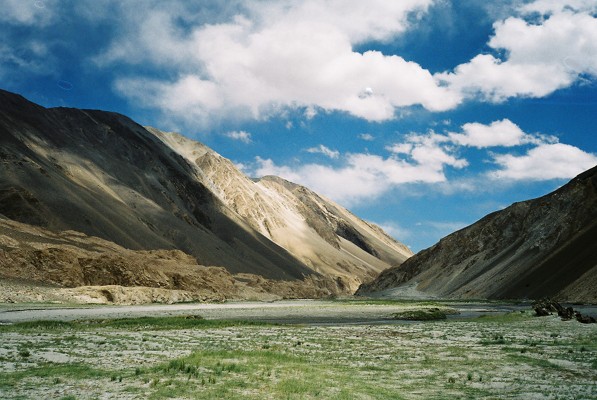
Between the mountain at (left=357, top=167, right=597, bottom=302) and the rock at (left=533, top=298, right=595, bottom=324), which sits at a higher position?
the mountain at (left=357, top=167, right=597, bottom=302)

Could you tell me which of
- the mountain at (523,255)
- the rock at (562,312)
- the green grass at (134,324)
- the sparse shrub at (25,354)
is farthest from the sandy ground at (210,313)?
the mountain at (523,255)

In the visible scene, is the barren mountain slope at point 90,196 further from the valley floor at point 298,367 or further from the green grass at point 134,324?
the valley floor at point 298,367

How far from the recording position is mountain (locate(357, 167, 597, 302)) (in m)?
86.6

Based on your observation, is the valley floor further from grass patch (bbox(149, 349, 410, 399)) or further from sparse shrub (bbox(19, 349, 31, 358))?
sparse shrub (bbox(19, 349, 31, 358))

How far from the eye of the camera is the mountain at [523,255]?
284 feet

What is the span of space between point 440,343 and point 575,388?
11338 mm

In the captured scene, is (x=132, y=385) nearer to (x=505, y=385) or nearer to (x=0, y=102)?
(x=505, y=385)

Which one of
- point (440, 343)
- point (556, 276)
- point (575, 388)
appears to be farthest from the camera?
point (556, 276)

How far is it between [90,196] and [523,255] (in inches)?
4180

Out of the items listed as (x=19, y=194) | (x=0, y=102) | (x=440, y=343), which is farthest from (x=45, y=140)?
(x=440, y=343)

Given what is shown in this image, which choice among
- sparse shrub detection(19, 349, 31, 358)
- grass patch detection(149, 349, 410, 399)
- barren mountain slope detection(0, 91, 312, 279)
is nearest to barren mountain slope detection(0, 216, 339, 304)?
barren mountain slope detection(0, 91, 312, 279)

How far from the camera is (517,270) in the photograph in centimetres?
10875

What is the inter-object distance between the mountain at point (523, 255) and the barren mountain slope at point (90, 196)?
2235 inches

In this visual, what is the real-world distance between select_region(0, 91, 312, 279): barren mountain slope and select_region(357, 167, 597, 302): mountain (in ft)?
186
